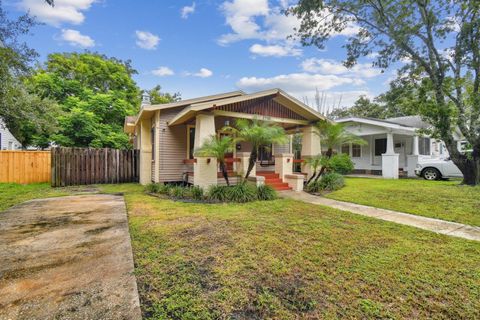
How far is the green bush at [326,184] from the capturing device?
9.30 meters

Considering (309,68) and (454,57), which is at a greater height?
(309,68)

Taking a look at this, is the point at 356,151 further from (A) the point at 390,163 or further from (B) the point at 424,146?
(B) the point at 424,146

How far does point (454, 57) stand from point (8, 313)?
14.9m

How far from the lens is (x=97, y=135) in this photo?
1692 cm

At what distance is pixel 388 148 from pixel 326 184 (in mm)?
7299

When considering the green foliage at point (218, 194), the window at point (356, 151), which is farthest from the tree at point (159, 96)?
the green foliage at point (218, 194)

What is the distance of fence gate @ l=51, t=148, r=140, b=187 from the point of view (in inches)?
407

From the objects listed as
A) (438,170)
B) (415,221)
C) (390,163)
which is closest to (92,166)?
(415,221)

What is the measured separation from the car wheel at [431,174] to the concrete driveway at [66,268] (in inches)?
602

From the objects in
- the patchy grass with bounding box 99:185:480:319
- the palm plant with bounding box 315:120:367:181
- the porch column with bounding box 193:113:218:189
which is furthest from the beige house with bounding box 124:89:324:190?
the patchy grass with bounding box 99:185:480:319

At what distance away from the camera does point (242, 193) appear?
7.23 m

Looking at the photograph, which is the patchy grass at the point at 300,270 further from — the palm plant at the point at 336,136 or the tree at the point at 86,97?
the tree at the point at 86,97

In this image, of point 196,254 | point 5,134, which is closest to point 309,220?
point 196,254

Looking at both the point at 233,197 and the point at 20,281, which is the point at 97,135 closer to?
the point at 233,197
